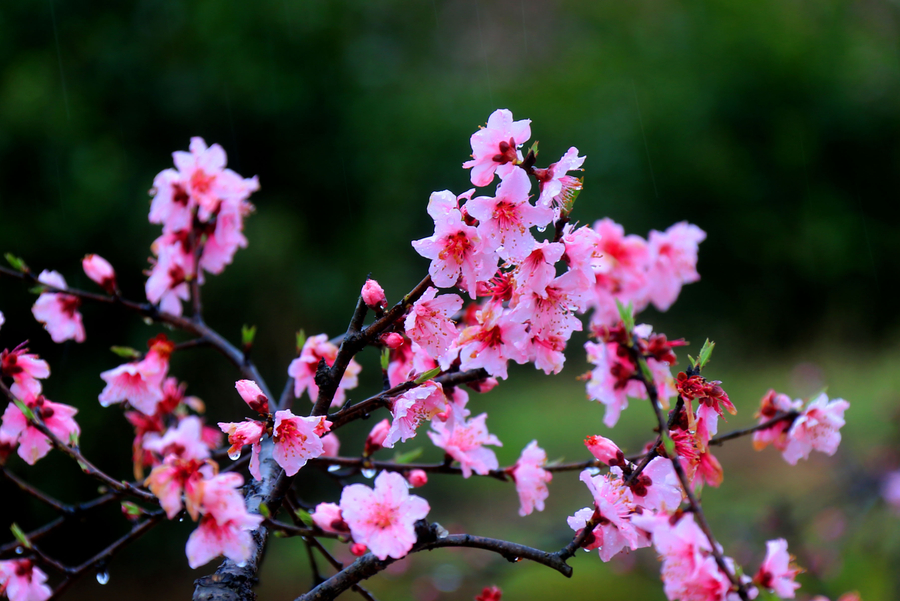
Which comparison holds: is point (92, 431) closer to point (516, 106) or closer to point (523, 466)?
point (523, 466)

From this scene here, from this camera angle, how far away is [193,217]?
1264mm

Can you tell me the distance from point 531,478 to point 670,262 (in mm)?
711

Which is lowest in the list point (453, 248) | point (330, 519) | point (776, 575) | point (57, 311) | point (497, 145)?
point (776, 575)

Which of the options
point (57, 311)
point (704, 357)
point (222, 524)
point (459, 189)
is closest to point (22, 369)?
point (57, 311)

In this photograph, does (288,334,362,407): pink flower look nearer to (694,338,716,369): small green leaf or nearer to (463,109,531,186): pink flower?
(463,109,531,186): pink flower

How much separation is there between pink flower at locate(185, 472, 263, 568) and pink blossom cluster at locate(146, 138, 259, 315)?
70cm

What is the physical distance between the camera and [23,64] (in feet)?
13.1

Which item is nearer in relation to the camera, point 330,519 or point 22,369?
point 330,519

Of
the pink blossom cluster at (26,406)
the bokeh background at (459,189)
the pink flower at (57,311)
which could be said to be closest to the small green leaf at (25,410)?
the pink blossom cluster at (26,406)

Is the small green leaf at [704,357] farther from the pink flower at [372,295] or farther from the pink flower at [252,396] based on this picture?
the pink flower at [252,396]

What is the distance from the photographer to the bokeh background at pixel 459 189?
3764mm

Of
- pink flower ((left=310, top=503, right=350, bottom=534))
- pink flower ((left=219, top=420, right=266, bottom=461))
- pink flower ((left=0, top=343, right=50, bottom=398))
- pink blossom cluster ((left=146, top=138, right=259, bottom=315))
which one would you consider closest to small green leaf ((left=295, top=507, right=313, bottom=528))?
pink flower ((left=310, top=503, right=350, bottom=534))

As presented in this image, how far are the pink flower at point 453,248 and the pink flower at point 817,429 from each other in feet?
1.97

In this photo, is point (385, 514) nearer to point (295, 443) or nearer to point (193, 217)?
point (295, 443)
